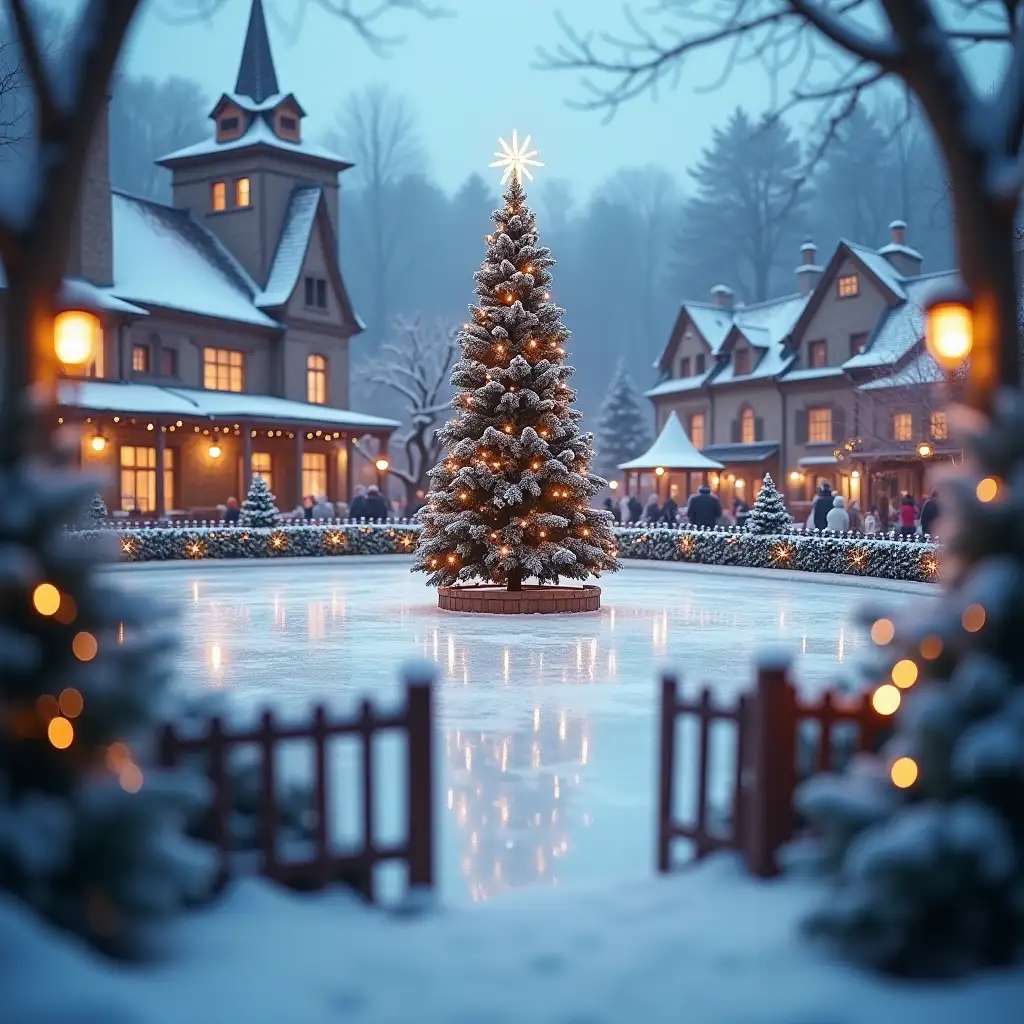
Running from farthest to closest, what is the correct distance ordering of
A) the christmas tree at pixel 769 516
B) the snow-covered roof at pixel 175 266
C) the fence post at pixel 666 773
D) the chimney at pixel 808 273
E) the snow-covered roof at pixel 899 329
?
the chimney at pixel 808 273 < the snow-covered roof at pixel 899 329 < the snow-covered roof at pixel 175 266 < the christmas tree at pixel 769 516 < the fence post at pixel 666 773

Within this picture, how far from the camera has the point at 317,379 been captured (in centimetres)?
4053

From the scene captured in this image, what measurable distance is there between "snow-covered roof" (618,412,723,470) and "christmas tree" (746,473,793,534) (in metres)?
8.27

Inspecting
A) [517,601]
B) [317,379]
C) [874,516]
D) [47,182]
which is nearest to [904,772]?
[47,182]

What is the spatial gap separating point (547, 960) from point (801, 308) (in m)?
44.3

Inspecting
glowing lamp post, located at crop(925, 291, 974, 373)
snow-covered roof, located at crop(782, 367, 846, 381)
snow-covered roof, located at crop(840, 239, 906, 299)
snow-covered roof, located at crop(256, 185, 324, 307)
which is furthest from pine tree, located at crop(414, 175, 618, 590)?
snow-covered roof, located at crop(840, 239, 906, 299)

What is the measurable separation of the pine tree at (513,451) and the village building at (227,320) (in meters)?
15.4

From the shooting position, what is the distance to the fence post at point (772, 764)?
473 cm

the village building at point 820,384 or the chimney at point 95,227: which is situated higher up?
the chimney at point 95,227

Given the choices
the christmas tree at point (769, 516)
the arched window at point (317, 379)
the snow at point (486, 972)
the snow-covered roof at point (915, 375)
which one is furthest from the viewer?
the arched window at point (317, 379)

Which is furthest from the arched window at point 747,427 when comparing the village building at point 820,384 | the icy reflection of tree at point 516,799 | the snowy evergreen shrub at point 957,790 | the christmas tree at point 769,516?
the snowy evergreen shrub at point 957,790

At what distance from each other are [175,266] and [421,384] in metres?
15.0

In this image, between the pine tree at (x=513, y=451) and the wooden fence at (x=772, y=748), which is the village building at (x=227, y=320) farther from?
the wooden fence at (x=772, y=748)

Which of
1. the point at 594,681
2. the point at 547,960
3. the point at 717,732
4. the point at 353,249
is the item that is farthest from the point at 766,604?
the point at 353,249

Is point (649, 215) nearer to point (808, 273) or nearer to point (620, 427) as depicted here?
point (620, 427)
